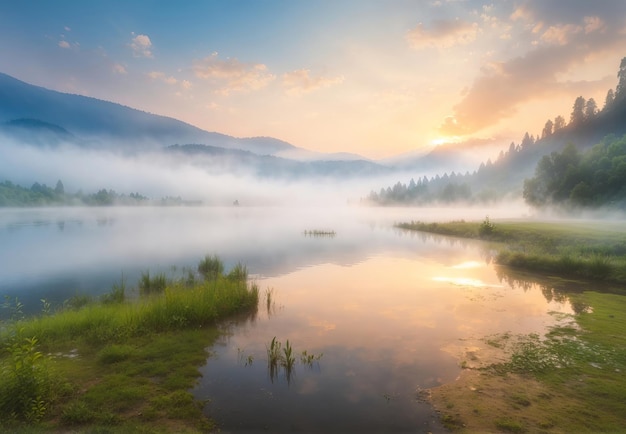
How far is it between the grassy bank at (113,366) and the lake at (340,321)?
3.86ft

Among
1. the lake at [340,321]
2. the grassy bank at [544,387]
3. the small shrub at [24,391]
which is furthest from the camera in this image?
the lake at [340,321]

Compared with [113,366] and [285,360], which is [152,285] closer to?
[113,366]

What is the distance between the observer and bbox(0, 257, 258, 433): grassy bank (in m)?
10.2

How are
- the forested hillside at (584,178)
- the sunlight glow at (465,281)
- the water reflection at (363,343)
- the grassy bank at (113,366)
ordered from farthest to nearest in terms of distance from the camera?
the forested hillside at (584,178), the sunlight glow at (465,281), the water reflection at (363,343), the grassy bank at (113,366)

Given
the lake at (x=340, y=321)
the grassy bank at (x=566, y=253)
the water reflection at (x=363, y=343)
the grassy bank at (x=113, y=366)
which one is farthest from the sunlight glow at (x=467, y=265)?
the grassy bank at (x=113, y=366)

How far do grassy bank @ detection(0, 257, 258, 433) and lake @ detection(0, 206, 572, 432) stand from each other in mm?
1175

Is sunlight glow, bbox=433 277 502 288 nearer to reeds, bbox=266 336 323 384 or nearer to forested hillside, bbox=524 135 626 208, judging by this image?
reeds, bbox=266 336 323 384

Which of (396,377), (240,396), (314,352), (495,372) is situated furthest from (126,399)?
(495,372)

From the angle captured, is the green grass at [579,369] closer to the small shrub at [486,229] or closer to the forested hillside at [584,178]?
the small shrub at [486,229]

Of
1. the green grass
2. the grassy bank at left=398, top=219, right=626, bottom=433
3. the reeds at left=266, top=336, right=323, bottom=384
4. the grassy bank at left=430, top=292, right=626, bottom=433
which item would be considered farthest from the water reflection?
the green grass

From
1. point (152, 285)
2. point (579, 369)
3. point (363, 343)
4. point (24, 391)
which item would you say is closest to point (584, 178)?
point (579, 369)

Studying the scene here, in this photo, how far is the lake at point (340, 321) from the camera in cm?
1184

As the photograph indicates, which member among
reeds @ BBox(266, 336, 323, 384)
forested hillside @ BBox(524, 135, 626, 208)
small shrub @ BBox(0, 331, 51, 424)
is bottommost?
reeds @ BBox(266, 336, 323, 384)

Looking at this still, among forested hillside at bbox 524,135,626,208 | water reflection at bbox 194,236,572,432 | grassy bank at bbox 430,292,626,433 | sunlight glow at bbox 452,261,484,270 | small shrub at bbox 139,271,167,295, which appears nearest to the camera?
grassy bank at bbox 430,292,626,433
